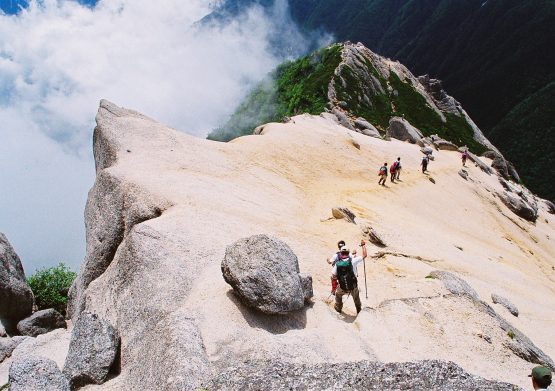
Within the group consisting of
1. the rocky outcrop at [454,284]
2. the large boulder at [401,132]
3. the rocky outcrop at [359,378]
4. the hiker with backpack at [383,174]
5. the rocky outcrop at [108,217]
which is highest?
the large boulder at [401,132]

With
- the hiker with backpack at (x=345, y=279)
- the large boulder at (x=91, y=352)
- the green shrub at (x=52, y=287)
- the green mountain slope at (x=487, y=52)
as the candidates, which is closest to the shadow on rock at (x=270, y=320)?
the hiker with backpack at (x=345, y=279)

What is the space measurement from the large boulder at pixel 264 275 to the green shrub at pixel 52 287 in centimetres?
3377

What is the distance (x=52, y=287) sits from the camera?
124 ft

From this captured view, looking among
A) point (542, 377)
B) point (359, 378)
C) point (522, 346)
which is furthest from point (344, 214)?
point (359, 378)

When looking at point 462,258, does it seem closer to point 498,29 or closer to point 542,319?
point 542,319

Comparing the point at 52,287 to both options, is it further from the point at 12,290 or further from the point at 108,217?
the point at 108,217

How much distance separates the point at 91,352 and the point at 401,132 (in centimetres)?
5821

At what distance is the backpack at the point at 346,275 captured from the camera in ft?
36.1

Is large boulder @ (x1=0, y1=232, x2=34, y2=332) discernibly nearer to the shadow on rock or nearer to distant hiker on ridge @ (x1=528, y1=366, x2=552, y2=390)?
the shadow on rock

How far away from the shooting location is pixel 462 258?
19.6 m

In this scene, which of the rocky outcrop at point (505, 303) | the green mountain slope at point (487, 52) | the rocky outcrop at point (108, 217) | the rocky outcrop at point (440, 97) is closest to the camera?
the rocky outcrop at point (505, 303)

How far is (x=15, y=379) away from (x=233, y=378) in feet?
20.1

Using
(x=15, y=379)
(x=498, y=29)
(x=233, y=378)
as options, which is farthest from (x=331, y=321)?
(x=498, y=29)

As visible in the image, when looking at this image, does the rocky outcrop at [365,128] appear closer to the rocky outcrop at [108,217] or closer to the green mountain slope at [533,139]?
the rocky outcrop at [108,217]
